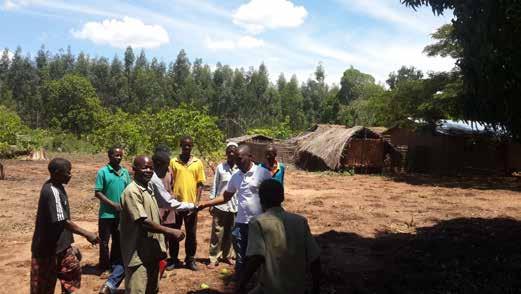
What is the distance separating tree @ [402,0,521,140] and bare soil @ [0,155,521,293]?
225 cm

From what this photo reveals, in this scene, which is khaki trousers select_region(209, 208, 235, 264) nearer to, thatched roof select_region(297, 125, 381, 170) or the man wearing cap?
the man wearing cap

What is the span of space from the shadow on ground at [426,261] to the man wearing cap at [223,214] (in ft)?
4.60

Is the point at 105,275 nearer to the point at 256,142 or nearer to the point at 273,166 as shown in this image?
the point at 273,166

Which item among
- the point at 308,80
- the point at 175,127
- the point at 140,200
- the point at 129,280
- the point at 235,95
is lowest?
the point at 129,280

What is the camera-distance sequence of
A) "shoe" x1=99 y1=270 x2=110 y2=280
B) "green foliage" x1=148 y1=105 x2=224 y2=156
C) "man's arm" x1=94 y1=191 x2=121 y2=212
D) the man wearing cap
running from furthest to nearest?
"green foliage" x1=148 y1=105 x2=224 y2=156 < the man wearing cap < "shoe" x1=99 y1=270 x2=110 y2=280 < "man's arm" x1=94 y1=191 x2=121 y2=212

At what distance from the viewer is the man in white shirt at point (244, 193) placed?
4.83 meters

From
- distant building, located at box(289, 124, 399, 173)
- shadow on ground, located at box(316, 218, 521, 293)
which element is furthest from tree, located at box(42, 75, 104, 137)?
shadow on ground, located at box(316, 218, 521, 293)

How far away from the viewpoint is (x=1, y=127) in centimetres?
1761

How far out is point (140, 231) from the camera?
3.62 m

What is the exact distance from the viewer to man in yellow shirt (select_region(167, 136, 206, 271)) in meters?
5.79

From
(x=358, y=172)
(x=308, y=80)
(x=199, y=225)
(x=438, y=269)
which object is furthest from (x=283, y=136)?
(x=308, y=80)

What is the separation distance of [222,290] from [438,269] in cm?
280

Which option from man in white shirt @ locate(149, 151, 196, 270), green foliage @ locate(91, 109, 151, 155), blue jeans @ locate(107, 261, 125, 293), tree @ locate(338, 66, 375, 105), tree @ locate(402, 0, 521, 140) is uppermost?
tree @ locate(338, 66, 375, 105)

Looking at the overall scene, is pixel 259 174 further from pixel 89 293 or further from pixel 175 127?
pixel 175 127
